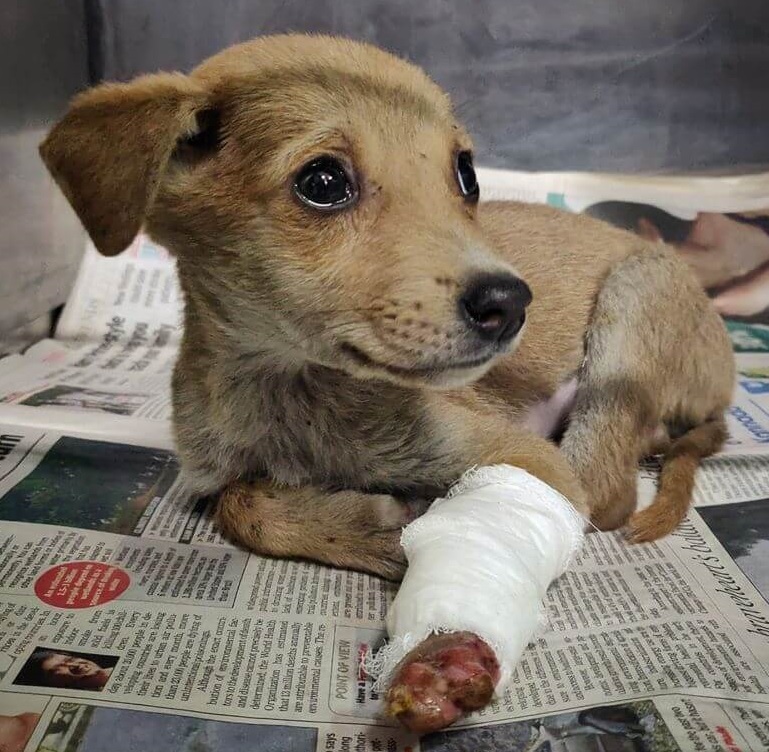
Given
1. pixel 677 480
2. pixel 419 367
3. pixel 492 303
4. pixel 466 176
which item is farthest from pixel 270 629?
pixel 677 480

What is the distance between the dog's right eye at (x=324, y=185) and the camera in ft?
5.21

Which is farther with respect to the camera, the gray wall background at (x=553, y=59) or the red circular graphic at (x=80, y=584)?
A: the gray wall background at (x=553, y=59)

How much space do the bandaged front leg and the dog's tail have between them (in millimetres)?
376

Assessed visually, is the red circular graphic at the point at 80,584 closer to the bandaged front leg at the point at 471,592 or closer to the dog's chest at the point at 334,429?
the dog's chest at the point at 334,429

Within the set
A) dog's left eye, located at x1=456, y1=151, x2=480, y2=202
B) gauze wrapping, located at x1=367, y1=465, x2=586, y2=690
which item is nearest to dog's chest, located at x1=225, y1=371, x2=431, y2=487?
gauze wrapping, located at x1=367, y1=465, x2=586, y2=690

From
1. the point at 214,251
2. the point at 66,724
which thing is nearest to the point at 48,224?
the point at 214,251

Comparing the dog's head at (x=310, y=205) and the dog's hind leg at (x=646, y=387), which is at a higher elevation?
the dog's head at (x=310, y=205)

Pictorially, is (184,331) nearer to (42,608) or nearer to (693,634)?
(42,608)

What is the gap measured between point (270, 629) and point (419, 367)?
589mm

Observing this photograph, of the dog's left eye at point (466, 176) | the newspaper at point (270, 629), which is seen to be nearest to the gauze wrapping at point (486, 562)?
the newspaper at point (270, 629)

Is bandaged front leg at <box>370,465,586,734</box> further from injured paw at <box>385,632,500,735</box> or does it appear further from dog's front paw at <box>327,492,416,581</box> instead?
dog's front paw at <box>327,492,416,581</box>

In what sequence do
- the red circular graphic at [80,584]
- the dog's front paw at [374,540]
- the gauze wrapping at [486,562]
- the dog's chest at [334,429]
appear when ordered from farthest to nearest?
the dog's chest at [334,429] < the dog's front paw at [374,540] < the red circular graphic at [80,584] < the gauze wrapping at [486,562]

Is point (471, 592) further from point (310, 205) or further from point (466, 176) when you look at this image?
point (466, 176)

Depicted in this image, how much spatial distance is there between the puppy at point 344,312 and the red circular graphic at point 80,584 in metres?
0.28
